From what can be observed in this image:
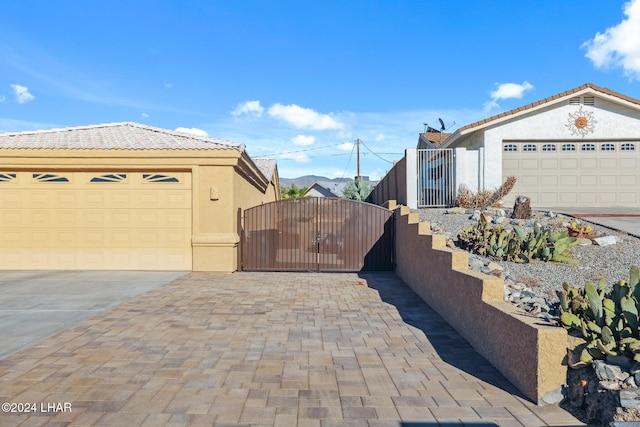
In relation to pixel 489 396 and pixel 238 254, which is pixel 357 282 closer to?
pixel 238 254

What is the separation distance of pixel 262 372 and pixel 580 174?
1556 centimetres

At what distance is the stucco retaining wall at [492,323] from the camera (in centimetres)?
378

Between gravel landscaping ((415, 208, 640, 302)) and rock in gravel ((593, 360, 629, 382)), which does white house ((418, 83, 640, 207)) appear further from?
rock in gravel ((593, 360, 629, 382))

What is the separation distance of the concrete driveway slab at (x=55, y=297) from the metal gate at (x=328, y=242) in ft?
7.88

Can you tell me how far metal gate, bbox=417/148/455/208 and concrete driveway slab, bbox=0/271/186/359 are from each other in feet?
29.1

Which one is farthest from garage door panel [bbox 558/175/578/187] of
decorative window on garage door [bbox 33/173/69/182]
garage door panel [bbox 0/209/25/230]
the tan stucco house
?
garage door panel [bbox 0/209/25/230]

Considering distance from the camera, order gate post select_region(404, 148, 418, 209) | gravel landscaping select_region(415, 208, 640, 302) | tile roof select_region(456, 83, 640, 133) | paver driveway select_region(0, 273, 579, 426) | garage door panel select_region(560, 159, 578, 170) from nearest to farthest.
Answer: paver driveway select_region(0, 273, 579, 426), gravel landscaping select_region(415, 208, 640, 302), gate post select_region(404, 148, 418, 209), tile roof select_region(456, 83, 640, 133), garage door panel select_region(560, 159, 578, 170)

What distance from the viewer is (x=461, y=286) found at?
5.90 meters

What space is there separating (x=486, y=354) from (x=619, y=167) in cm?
1458

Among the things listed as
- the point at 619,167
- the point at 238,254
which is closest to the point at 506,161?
the point at 619,167

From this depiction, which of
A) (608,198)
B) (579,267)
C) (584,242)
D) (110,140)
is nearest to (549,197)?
(608,198)

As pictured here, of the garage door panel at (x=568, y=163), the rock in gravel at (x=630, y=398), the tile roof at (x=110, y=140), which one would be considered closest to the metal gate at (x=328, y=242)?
the tile roof at (x=110, y=140)

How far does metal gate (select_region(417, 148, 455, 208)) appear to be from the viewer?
590 inches

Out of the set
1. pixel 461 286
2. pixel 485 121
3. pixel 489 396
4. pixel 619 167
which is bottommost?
pixel 489 396
